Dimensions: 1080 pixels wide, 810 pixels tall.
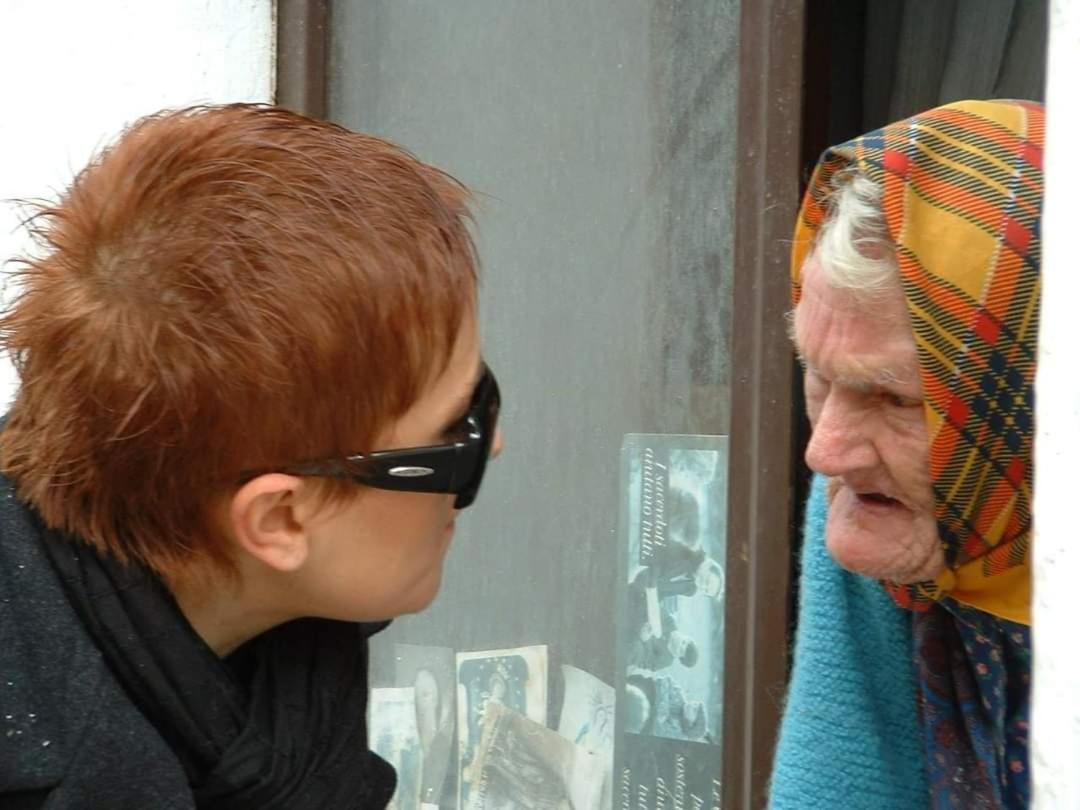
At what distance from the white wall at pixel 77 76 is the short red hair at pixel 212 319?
61.5 inches

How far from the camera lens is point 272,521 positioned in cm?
138

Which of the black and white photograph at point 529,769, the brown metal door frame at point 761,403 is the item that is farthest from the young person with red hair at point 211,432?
the black and white photograph at point 529,769

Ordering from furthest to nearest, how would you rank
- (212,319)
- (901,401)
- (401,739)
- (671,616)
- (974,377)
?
1. (401,739)
2. (671,616)
3. (901,401)
4. (974,377)
5. (212,319)

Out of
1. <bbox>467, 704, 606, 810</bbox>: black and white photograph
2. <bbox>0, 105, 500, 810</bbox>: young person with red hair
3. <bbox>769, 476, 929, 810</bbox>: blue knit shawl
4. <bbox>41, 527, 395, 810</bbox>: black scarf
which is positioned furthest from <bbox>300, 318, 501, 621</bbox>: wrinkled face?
<bbox>467, 704, 606, 810</bbox>: black and white photograph

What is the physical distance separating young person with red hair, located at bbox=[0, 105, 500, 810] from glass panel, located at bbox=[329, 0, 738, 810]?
1172 millimetres

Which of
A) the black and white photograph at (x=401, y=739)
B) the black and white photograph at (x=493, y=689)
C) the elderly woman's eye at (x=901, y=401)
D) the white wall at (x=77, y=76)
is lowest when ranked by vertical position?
the black and white photograph at (x=401, y=739)

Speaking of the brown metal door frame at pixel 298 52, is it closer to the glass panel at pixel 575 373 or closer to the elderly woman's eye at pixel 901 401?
the glass panel at pixel 575 373

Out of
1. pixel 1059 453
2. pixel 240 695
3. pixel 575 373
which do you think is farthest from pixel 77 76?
pixel 1059 453

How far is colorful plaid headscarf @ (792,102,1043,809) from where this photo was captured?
1519 millimetres

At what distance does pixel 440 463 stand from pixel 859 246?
0.56 metres

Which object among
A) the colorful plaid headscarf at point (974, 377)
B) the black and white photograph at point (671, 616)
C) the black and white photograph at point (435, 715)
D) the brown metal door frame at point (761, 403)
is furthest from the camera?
the black and white photograph at point (435, 715)

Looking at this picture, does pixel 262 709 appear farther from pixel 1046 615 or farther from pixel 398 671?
pixel 398 671

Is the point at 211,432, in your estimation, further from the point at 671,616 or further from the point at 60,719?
the point at 671,616

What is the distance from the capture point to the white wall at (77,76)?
2861mm
